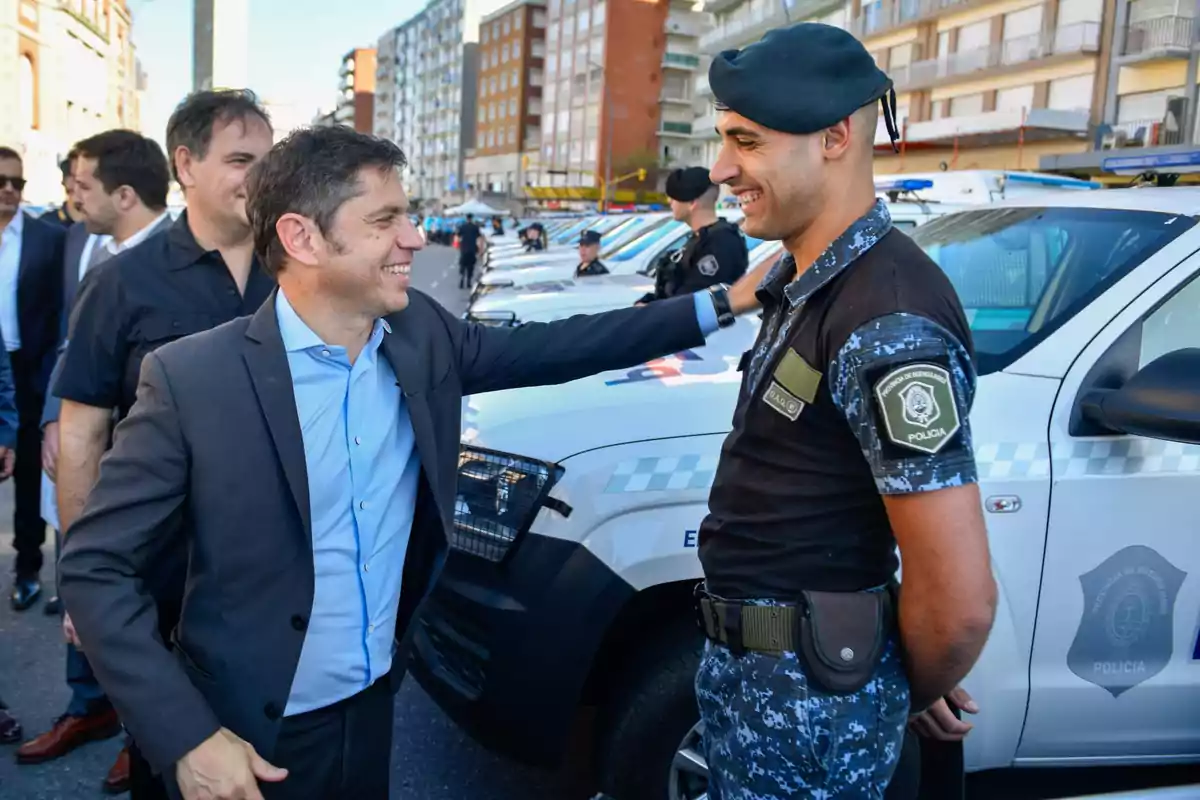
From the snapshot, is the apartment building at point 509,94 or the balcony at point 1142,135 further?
the apartment building at point 509,94

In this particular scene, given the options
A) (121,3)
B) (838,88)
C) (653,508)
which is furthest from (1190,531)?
(121,3)

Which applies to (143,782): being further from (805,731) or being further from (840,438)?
(840,438)

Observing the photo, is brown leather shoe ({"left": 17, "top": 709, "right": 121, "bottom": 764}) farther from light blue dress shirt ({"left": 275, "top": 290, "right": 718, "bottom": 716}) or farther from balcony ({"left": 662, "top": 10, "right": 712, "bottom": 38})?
balcony ({"left": 662, "top": 10, "right": 712, "bottom": 38})

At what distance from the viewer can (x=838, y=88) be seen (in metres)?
1.56

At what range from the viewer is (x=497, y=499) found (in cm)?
260

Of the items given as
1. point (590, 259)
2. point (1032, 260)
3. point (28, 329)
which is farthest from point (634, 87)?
point (1032, 260)

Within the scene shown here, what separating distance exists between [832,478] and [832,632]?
9.1 inches

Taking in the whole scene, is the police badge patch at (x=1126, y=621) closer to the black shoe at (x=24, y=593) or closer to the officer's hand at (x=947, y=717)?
the officer's hand at (x=947, y=717)

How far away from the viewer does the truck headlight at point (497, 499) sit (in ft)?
8.29

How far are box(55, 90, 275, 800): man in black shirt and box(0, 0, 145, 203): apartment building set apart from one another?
33.2 metres

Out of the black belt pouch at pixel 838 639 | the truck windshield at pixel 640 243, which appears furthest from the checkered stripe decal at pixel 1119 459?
the truck windshield at pixel 640 243

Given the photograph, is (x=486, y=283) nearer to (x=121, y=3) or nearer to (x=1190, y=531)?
(x=1190, y=531)

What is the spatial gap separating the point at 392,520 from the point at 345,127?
0.74 meters

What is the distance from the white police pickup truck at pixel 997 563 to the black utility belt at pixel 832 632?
81 centimetres
